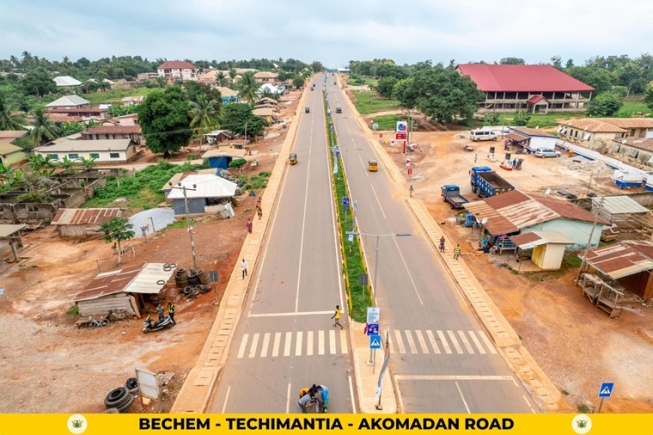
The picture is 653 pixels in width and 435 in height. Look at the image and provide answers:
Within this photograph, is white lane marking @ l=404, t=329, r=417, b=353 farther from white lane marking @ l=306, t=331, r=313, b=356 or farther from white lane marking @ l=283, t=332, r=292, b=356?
white lane marking @ l=283, t=332, r=292, b=356

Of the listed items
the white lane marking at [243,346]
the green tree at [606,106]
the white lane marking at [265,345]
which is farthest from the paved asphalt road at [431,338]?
the green tree at [606,106]

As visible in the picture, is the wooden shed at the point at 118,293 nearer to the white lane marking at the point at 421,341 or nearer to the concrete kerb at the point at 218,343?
the concrete kerb at the point at 218,343

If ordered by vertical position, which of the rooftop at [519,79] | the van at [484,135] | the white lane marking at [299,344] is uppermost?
the rooftop at [519,79]

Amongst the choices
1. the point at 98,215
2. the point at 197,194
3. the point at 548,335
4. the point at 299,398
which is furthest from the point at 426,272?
the point at 98,215

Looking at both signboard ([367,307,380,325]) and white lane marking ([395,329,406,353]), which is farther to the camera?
white lane marking ([395,329,406,353])

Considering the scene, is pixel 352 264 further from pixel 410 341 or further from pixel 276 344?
pixel 276 344

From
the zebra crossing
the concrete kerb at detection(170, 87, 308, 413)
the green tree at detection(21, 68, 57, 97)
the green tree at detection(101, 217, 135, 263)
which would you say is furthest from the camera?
the green tree at detection(21, 68, 57, 97)

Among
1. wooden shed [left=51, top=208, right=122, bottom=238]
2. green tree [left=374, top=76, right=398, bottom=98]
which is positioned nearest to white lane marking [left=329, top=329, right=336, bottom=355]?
wooden shed [left=51, top=208, right=122, bottom=238]
